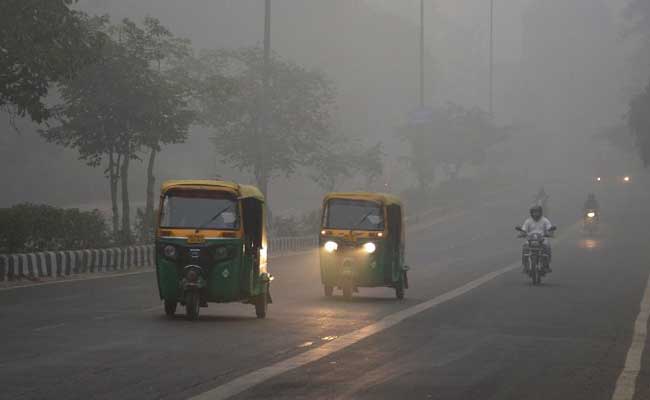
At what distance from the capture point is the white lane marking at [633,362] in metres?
12.5

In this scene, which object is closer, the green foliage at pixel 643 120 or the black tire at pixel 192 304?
the black tire at pixel 192 304

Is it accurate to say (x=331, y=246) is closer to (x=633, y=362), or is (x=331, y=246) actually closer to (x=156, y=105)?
(x=633, y=362)

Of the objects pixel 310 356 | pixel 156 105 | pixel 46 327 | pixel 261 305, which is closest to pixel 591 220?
pixel 156 105

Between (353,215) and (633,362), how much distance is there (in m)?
11.2

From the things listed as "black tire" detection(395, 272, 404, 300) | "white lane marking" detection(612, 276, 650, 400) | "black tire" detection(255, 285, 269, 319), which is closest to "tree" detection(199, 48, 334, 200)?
"black tire" detection(395, 272, 404, 300)

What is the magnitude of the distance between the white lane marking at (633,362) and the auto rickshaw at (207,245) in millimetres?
6071

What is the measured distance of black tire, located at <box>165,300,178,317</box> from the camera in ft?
65.3

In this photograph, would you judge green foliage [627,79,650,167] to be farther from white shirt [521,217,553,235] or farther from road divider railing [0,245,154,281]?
road divider railing [0,245,154,281]

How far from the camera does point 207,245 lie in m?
19.3

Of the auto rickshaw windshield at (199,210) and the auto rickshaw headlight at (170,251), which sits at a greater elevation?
the auto rickshaw windshield at (199,210)

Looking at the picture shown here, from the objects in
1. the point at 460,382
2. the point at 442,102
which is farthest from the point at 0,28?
the point at 442,102

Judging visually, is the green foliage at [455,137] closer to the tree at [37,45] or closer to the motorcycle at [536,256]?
the motorcycle at [536,256]

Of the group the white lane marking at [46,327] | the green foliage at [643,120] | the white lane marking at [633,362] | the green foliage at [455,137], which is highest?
the green foliage at [455,137]

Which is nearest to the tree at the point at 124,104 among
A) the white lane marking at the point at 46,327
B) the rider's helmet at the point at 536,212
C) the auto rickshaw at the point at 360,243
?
the rider's helmet at the point at 536,212
